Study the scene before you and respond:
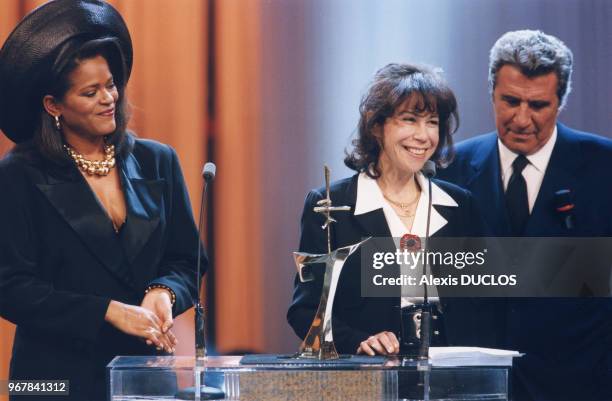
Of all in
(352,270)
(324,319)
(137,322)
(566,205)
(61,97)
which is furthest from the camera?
(566,205)

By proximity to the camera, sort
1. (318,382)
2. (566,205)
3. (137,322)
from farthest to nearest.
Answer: (566,205) → (137,322) → (318,382)

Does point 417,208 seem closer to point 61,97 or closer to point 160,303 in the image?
point 160,303

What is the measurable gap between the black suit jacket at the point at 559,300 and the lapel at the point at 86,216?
4.59 ft

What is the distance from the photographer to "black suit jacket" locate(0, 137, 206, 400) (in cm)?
399

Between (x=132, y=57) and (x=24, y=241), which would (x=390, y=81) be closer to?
(x=132, y=57)

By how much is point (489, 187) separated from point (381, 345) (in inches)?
41.6

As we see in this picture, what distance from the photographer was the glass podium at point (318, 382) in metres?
3.17

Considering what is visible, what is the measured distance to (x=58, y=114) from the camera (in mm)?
4090

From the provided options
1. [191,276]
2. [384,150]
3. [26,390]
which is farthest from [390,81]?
[26,390]

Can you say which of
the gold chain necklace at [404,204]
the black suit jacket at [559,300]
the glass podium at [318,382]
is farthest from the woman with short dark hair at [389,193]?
the glass podium at [318,382]

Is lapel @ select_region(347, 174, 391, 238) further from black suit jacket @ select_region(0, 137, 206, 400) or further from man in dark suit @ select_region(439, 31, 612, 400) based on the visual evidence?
black suit jacket @ select_region(0, 137, 206, 400)

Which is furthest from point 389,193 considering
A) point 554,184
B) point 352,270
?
point 554,184

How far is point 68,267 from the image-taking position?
402 centimetres

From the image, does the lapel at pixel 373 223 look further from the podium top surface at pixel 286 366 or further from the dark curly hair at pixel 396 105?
the podium top surface at pixel 286 366
